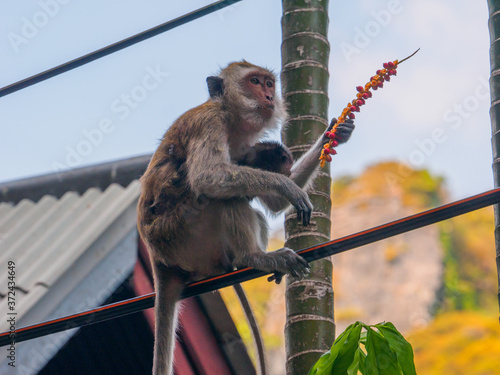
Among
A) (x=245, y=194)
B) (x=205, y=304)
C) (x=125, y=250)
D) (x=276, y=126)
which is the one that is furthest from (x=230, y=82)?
(x=205, y=304)

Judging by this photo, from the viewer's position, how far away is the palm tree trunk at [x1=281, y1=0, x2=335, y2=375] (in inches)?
166

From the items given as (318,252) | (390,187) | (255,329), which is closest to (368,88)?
(318,252)

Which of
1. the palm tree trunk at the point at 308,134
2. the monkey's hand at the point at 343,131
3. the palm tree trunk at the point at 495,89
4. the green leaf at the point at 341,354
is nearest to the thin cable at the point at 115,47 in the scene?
the palm tree trunk at the point at 308,134

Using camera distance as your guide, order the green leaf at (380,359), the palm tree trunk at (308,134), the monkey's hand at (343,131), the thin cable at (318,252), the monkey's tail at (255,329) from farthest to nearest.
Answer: the monkey's hand at (343,131) → the monkey's tail at (255,329) → the palm tree trunk at (308,134) → the thin cable at (318,252) → the green leaf at (380,359)

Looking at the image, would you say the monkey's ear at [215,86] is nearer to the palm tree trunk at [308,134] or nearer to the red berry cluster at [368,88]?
the palm tree trunk at [308,134]

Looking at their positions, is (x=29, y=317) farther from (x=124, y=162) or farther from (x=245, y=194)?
(x=124, y=162)

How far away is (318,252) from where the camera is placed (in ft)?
10.9

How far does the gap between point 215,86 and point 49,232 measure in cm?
224

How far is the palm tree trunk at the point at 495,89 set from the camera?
4.31 m

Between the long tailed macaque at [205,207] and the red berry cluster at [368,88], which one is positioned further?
the long tailed macaque at [205,207]

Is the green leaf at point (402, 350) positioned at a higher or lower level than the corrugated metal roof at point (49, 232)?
lower

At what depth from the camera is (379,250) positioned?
62188 millimetres

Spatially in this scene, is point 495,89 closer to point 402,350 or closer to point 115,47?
point 402,350

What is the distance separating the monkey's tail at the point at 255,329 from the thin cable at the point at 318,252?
0.63 metres
